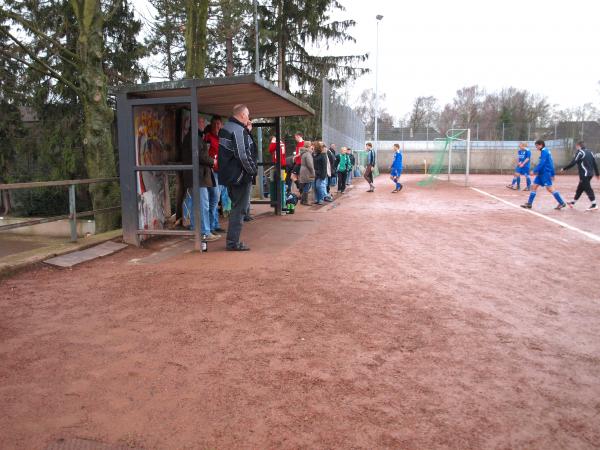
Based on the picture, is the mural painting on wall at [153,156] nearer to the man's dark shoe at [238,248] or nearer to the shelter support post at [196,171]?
the shelter support post at [196,171]

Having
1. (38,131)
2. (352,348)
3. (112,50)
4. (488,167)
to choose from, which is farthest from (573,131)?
(352,348)

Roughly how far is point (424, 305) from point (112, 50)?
791 inches

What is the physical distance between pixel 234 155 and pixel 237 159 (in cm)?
7

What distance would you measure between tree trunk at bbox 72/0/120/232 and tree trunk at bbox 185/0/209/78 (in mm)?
2247

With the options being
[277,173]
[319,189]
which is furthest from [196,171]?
[319,189]

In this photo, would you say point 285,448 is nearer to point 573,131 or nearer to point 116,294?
point 116,294

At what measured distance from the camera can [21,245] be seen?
755 inches

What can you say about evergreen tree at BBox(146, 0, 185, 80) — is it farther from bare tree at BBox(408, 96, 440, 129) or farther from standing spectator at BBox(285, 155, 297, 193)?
bare tree at BBox(408, 96, 440, 129)

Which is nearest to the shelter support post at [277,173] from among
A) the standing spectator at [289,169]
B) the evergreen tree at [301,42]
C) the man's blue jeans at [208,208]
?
the standing spectator at [289,169]

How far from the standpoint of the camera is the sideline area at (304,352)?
2.71 m

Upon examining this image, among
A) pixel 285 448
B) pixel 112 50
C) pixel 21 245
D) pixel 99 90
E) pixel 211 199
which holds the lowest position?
pixel 21 245

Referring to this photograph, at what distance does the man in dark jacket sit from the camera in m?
6.77

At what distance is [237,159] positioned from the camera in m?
6.82

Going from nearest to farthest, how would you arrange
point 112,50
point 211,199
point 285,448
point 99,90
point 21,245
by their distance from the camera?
point 285,448
point 211,199
point 99,90
point 21,245
point 112,50
